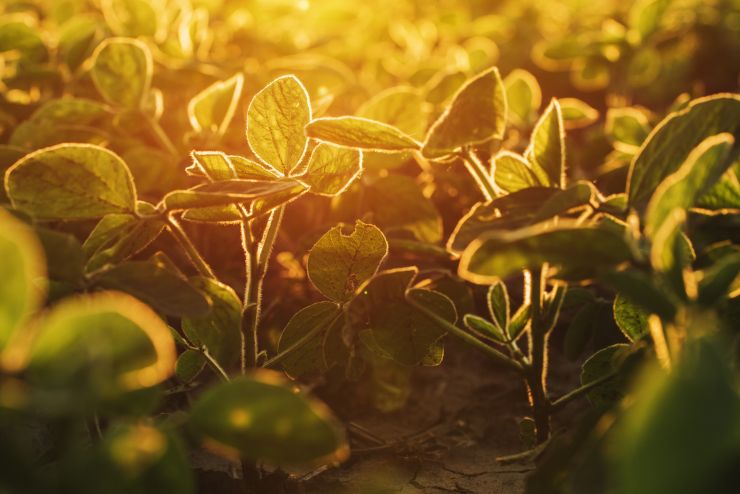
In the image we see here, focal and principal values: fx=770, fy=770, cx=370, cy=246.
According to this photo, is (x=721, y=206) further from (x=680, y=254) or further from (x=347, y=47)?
(x=347, y=47)

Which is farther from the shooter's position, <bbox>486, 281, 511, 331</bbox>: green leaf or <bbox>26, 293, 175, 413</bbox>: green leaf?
<bbox>486, 281, 511, 331</bbox>: green leaf

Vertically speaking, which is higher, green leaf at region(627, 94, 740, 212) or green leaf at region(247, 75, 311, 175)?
green leaf at region(247, 75, 311, 175)

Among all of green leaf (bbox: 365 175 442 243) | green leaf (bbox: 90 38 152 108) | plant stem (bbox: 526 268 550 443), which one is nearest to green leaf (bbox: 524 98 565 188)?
plant stem (bbox: 526 268 550 443)

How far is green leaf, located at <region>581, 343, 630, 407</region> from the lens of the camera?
131 cm

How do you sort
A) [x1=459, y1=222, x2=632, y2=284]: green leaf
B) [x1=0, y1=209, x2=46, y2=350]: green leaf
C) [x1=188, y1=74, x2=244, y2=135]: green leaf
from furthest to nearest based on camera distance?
1. [x1=188, y1=74, x2=244, y2=135]: green leaf
2. [x1=459, y1=222, x2=632, y2=284]: green leaf
3. [x1=0, y1=209, x2=46, y2=350]: green leaf

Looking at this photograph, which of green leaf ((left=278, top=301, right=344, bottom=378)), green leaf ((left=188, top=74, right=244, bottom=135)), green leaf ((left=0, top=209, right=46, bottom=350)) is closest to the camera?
green leaf ((left=0, top=209, right=46, bottom=350))

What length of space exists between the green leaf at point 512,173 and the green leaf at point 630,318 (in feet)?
0.92

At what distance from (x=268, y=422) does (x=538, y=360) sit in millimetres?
723

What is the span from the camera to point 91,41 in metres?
2.55

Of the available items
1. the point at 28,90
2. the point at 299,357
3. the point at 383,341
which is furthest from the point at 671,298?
Result: the point at 28,90

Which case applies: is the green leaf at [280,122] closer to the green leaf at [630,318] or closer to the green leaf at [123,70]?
the green leaf at [630,318]

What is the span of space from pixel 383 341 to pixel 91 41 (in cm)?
167

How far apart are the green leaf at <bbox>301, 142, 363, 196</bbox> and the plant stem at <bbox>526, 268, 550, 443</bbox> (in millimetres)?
383

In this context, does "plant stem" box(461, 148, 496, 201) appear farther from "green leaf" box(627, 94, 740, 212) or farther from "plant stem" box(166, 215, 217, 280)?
"plant stem" box(166, 215, 217, 280)
